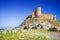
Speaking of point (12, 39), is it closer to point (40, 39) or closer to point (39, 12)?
point (40, 39)

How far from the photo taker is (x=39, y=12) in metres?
97.1

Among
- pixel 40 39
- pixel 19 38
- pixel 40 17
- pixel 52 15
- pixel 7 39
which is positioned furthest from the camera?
pixel 52 15

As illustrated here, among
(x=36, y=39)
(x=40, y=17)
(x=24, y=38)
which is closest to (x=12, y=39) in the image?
(x=24, y=38)

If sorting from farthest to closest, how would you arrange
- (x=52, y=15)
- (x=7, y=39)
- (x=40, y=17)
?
(x=52, y=15), (x=40, y=17), (x=7, y=39)

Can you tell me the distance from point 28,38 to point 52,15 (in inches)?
3408

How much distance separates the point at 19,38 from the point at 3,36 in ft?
5.11

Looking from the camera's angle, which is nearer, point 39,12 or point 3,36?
point 3,36

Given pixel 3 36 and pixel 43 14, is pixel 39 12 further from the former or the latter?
pixel 3 36

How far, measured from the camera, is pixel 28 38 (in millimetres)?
16375

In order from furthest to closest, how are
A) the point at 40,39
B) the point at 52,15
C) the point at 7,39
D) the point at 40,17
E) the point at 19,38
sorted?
the point at 52,15, the point at 40,17, the point at 40,39, the point at 19,38, the point at 7,39

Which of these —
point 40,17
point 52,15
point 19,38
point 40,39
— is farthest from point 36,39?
point 52,15

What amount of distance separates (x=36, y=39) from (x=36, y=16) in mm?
80026

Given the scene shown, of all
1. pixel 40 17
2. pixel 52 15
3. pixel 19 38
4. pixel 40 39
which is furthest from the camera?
pixel 52 15

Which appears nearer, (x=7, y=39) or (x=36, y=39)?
(x=7, y=39)
